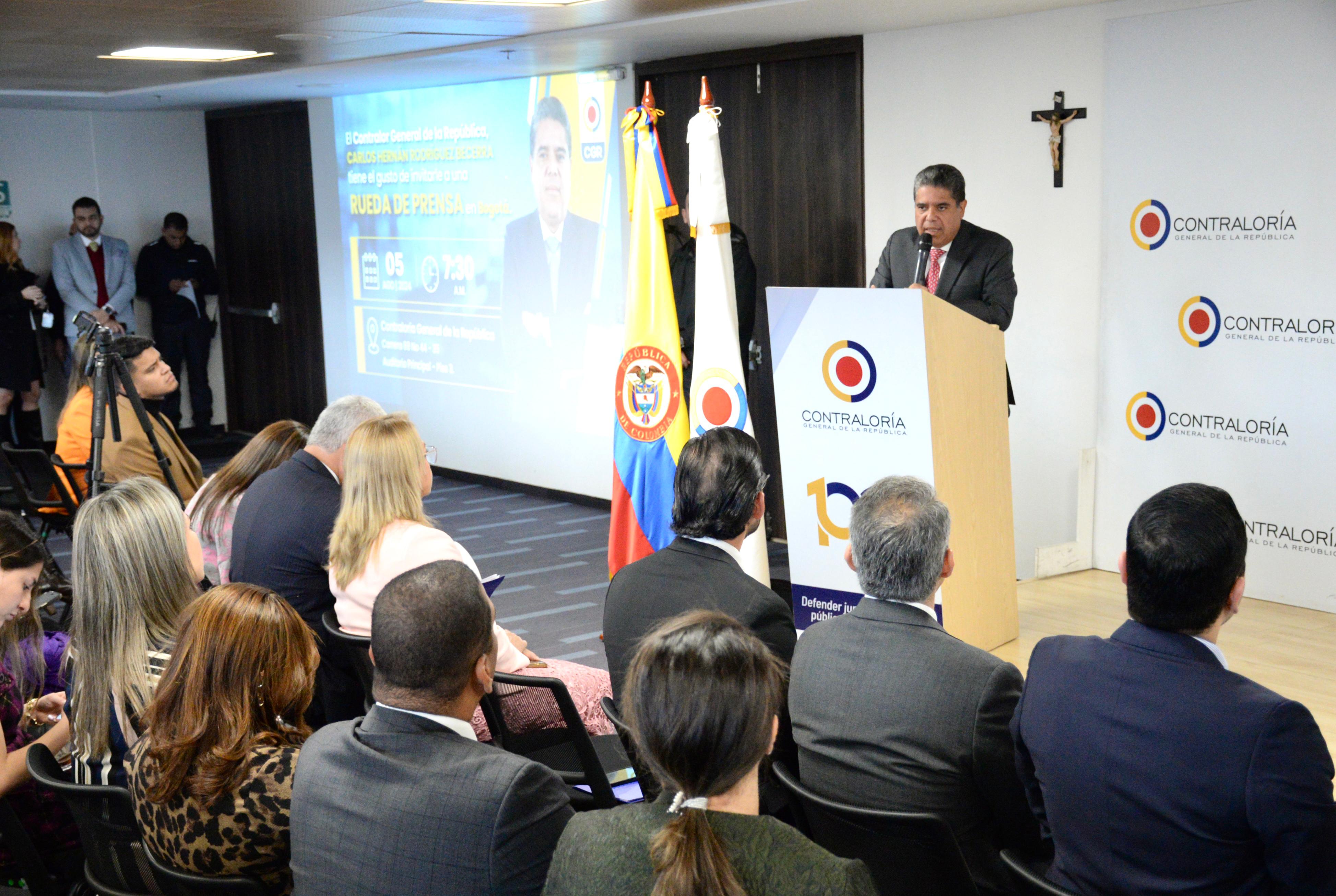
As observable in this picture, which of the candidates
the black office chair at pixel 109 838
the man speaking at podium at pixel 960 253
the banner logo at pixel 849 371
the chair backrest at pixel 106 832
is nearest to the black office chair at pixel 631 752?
the black office chair at pixel 109 838

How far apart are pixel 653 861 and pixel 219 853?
0.90 metres

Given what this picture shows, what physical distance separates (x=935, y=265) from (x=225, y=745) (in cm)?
315

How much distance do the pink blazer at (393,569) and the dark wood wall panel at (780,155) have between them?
134 inches

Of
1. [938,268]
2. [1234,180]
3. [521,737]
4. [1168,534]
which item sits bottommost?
[521,737]

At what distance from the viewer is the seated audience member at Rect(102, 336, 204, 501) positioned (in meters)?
4.66

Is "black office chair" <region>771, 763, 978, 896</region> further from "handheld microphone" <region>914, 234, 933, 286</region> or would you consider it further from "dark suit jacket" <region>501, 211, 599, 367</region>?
"dark suit jacket" <region>501, 211, 599, 367</region>

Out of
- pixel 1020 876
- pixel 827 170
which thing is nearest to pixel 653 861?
pixel 1020 876

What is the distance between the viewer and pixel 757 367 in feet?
22.0

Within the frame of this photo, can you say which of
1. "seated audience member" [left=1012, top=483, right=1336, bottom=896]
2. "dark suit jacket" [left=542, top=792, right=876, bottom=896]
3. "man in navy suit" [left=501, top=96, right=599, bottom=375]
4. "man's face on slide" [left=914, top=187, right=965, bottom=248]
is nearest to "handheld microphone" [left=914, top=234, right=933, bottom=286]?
"man's face on slide" [left=914, top=187, right=965, bottom=248]

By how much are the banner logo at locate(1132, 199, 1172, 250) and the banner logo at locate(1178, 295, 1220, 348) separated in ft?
0.88

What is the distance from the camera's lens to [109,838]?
2.15m

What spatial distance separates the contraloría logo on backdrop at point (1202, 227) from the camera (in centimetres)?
428

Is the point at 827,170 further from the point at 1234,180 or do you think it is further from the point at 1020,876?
the point at 1020,876

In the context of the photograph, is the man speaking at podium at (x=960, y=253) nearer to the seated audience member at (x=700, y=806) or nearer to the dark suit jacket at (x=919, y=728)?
the dark suit jacket at (x=919, y=728)
